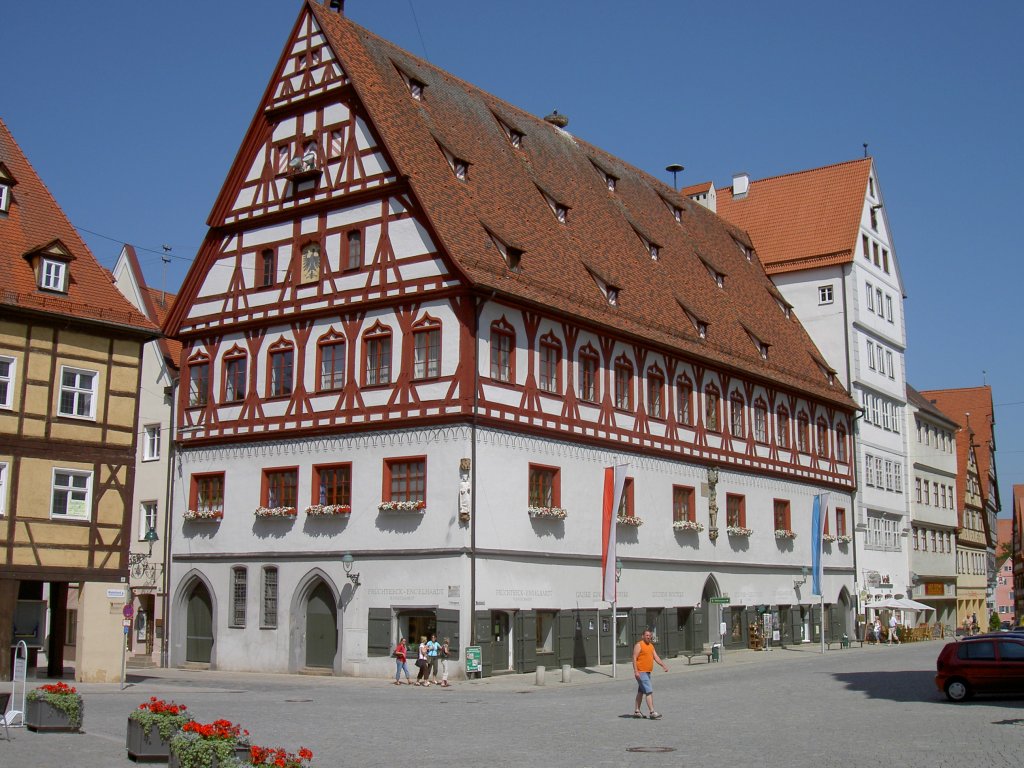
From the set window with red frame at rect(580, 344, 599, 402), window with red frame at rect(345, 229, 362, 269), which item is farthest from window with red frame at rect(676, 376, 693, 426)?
window with red frame at rect(345, 229, 362, 269)

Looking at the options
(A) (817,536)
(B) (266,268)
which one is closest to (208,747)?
(B) (266,268)

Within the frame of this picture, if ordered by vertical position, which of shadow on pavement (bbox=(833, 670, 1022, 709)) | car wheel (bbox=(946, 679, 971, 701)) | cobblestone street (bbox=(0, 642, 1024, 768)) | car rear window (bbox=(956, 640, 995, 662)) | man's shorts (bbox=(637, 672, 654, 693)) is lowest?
cobblestone street (bbox=(0, 642, 1024, 768))

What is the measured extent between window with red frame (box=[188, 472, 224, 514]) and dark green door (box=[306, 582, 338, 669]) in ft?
16.0

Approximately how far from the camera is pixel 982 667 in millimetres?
25953

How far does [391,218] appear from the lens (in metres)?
36.5

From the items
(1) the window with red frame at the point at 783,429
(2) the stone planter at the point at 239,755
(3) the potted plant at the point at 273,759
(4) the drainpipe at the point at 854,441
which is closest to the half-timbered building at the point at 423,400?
(1) the window with red frame at the point at 783,429

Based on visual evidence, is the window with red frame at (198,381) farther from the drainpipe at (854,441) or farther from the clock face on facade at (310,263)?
→ the drainpipe at (854,441)

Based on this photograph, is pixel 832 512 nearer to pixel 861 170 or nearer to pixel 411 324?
pixel 861 170

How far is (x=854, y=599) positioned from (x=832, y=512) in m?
4.68

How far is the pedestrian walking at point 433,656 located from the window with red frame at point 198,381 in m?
12.8

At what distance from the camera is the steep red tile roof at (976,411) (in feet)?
304

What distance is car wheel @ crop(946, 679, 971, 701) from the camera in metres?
26.1

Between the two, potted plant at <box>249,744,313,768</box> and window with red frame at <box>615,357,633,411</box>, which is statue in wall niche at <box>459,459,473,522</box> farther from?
potted plant at <box>249,744,313,768</box>

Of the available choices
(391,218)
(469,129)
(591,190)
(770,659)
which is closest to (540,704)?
(391,218)
